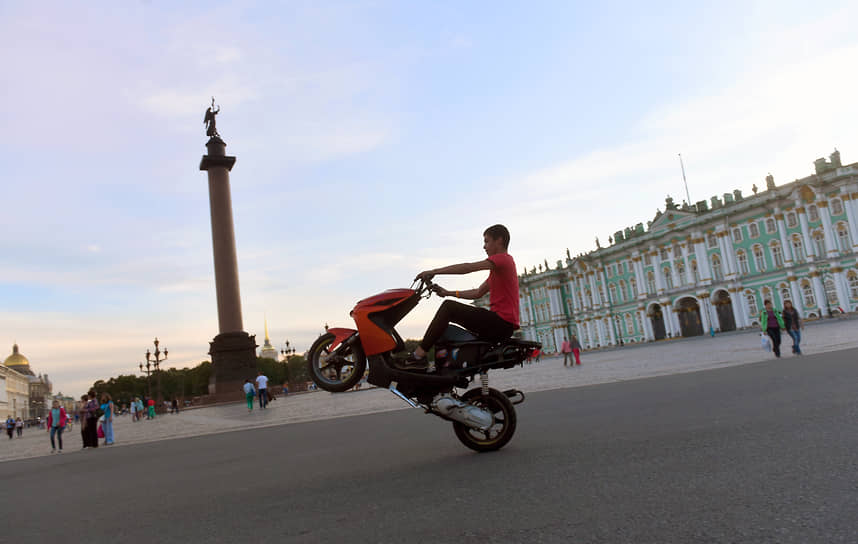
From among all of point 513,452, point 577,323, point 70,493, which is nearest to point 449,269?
point 513,452

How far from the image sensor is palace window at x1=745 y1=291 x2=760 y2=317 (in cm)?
6562

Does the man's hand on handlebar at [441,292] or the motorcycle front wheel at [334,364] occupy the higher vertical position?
the man's hand on handlebar at [441,292]

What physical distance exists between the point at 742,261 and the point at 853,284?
11.7m

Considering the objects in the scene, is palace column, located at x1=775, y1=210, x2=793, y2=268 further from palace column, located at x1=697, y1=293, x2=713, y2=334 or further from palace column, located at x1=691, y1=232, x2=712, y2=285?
palace column, located at x1=697, y1=293, x2=713, y2=334

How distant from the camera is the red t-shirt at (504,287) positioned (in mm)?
5555

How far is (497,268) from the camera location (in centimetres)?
555

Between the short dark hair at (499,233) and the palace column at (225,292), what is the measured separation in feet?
111

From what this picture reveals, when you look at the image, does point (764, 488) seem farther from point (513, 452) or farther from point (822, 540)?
point (513, 452)

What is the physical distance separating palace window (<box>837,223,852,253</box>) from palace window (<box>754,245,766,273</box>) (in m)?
7.85

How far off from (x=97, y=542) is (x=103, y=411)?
1498 centimetres

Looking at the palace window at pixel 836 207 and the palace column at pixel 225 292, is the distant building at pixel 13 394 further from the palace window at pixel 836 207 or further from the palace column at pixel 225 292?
the palace window at pixel 836 207

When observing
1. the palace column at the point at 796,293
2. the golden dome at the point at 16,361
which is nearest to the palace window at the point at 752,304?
the palace column at the point at 796,293

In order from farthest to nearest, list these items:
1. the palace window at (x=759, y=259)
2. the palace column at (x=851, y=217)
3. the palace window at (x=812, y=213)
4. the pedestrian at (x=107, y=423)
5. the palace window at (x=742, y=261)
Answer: the palace window at (x=742, y=261), the palace window at (x=759, y=259), the palace window at (x=812, y=213), the palace column at (x=851, y=217), the pedestrian at (x=107, y=423)

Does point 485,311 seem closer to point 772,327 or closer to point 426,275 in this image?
point 426,275
